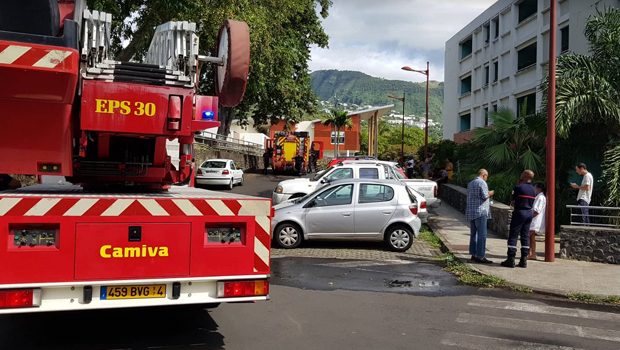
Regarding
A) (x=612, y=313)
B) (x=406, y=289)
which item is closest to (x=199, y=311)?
(x=406, y=289)

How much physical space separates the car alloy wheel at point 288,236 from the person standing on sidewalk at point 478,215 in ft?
12.1

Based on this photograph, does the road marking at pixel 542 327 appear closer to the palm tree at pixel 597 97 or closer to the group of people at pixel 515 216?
the group of people at pixel 515 216

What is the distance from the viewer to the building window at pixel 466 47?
44781 millimetres

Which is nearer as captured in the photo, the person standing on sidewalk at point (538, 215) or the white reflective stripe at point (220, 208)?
the white reflective stripe at point (220, 208)

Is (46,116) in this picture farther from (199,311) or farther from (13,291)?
(199,311)

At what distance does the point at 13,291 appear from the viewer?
5.07 metres

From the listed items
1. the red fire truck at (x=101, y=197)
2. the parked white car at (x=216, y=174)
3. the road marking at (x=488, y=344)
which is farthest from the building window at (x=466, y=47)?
the red fire truck at (x=101, y=197)

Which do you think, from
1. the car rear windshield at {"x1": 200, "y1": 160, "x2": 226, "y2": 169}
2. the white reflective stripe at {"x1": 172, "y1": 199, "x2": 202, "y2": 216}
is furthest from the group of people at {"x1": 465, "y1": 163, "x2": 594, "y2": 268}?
the car rear windshield at {"x1": 200, "y1": 160, "x2": 226, "y2": 169}

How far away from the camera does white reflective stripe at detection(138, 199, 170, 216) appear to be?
5504 mm

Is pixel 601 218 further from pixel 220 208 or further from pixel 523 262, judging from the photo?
pixel 220 208

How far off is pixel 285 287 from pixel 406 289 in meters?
1.85

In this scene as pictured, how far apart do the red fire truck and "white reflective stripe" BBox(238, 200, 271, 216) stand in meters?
0.01

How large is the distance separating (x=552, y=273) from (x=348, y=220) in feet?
14.1

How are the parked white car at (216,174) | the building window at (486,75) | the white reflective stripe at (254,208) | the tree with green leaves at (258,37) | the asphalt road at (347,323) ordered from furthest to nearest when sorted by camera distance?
the building window at (486,75), the parked white car at (216,174), the tree with green leaves at (258,37), the asphalt road at (347,323), the white reflective stripe at (254,208)
